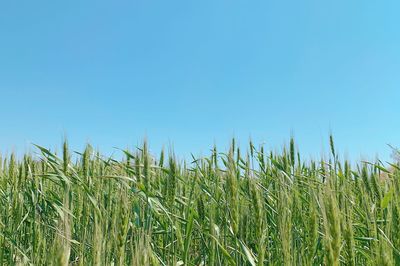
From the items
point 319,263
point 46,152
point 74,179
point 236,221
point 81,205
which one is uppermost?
point 46,152

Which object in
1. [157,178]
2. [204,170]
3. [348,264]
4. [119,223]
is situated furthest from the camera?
[204,170]

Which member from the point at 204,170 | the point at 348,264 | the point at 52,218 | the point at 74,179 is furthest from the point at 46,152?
the point at 348,264

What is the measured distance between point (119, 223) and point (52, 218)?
1338mm

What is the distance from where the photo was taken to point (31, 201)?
235 centimetres

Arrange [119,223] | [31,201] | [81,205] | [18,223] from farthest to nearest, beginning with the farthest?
[31,201], [81,205], [18,223], [119,223]

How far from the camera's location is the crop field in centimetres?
113

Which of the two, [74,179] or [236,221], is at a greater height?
[74,179]

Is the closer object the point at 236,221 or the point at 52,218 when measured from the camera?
the point at 236,221

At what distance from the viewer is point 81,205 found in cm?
219

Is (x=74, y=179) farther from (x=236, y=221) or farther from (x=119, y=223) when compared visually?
(x=236, y=221)

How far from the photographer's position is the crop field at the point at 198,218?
44.6 inches

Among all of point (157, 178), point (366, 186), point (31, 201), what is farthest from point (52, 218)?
point (366, 186)

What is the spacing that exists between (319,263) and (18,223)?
1440mm

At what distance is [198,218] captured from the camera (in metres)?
1.97
